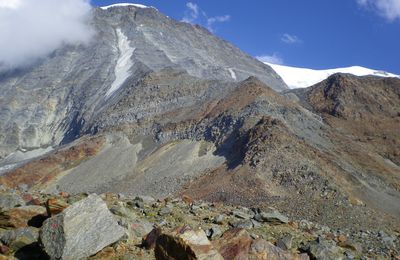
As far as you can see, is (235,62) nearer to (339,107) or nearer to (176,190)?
(339,107)

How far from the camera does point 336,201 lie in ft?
139

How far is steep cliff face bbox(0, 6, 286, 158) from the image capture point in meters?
111

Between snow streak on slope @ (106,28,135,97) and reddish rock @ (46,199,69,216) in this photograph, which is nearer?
Answer: reddish rock @ (46,199,69,216)

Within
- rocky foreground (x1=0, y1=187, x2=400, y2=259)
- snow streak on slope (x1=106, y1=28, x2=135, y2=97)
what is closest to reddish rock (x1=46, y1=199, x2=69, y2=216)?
rocky foreground (x1=0, y1=187, x2=400, y2=259)

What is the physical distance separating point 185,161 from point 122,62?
235ft

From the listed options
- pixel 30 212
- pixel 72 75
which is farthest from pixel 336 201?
pixel 72 75

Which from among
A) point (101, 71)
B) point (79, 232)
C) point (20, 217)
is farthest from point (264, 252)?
point (101, 71)

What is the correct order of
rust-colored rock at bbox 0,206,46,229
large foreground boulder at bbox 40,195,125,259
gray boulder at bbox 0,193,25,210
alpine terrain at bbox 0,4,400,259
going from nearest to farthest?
large foreground boulder at bbox 40,195,125,259 → alpine terrain at bbox 0,4,400,259 → rust-colored rock at bbox 0,206,46,229 → gray boulder at bbox 0,193,25,210

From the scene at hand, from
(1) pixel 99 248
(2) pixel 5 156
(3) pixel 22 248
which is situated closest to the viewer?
(1) pixel 99 248

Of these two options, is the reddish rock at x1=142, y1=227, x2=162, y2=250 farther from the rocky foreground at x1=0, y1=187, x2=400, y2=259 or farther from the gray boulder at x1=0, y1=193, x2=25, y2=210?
the gray boulder at x1=0, y1=193, x2=25, y2=210

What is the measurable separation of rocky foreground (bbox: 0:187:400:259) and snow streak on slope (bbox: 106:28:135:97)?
95.6 metres

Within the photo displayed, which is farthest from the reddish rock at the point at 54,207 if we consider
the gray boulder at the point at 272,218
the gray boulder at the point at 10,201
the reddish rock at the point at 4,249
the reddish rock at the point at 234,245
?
the gray boulder at the point at 272,218

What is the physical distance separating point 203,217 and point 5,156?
95.1 meters

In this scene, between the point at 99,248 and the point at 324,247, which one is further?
the point at 324,247
